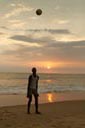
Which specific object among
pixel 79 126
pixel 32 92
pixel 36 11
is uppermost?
pixel 36 11

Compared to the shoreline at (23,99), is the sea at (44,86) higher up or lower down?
higher up

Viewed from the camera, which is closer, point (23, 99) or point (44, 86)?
point (23, 99)

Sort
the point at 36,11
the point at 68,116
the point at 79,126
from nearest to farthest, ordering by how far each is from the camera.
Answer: the point at 79,126
the point at 36,11
the point at 68,116

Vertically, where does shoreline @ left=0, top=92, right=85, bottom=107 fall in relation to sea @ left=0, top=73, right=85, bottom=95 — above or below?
below

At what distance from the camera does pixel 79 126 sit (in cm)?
1213

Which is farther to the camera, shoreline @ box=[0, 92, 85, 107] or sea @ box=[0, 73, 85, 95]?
sea @ box=[0, 73, 85, 95]

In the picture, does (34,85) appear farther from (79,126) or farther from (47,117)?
(79,126)

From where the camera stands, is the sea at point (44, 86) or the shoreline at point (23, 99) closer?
the shoreline at point (23, 99)

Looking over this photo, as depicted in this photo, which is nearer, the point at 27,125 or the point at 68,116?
the point at 27,125

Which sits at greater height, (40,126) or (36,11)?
(36,11)

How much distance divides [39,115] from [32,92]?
1049 mm

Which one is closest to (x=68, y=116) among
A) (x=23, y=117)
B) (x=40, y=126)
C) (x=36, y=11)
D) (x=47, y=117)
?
(x=47, y=117)

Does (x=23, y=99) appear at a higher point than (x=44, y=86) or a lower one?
lower

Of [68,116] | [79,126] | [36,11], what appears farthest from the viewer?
[68,116]
